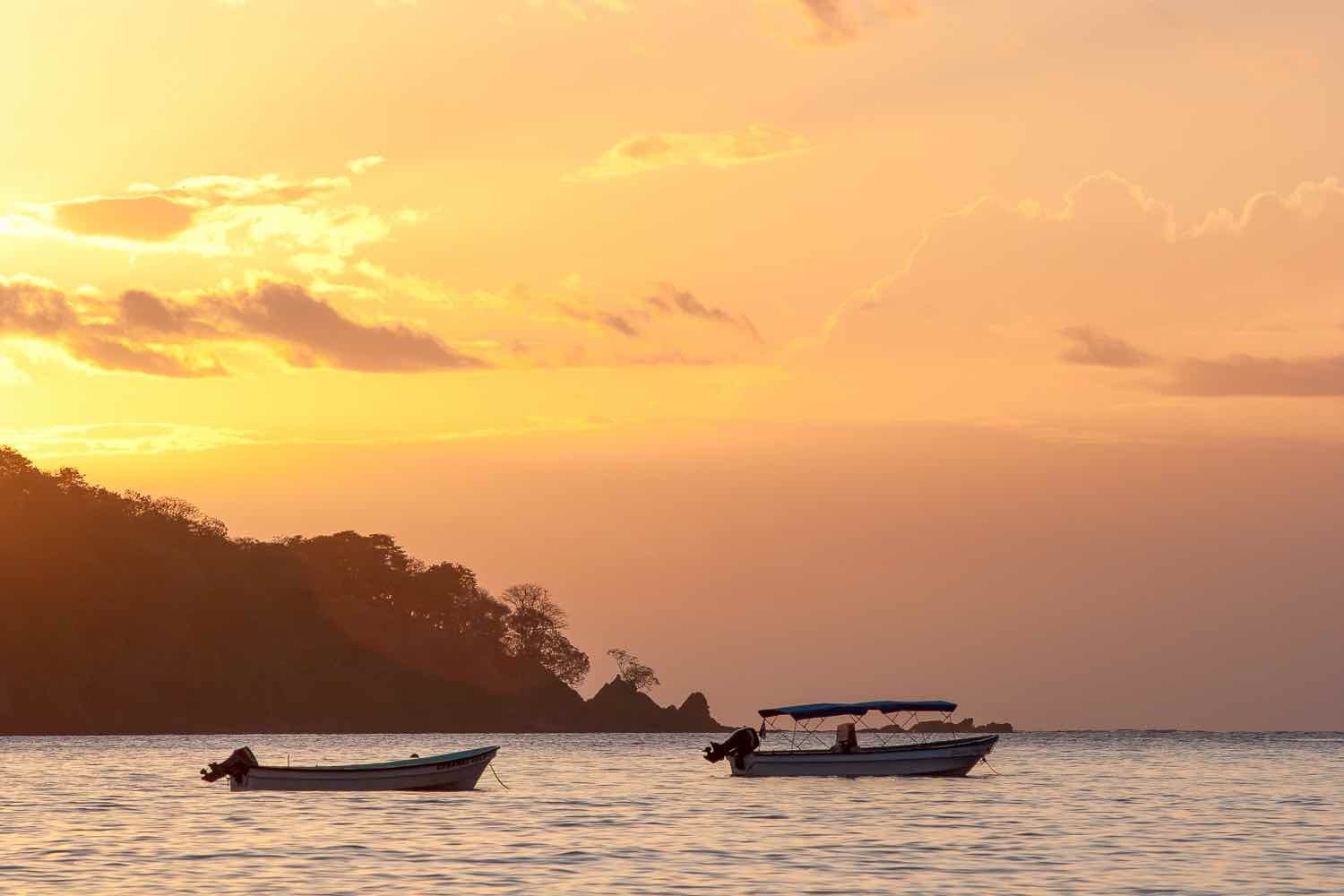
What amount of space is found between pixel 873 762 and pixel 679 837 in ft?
110

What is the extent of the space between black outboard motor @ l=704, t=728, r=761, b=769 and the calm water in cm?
187

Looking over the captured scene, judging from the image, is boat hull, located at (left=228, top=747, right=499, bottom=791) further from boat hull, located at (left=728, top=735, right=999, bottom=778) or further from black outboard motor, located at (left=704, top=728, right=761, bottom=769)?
boat hull, located at (left=728, top=735, right=999, bottom=778)

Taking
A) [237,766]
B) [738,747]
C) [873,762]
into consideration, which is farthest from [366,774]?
[873,762]

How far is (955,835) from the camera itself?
6869cm

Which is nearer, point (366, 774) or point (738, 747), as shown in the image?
point (366, 774)

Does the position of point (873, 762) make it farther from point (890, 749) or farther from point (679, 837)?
point (679, 837)

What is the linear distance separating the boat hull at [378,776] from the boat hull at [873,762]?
18501 mm

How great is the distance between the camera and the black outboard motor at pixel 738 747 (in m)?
106

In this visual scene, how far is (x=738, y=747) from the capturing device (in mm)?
106375

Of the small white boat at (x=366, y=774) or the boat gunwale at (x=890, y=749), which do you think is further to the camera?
A: the boat gunwale at (x=890, y=749)

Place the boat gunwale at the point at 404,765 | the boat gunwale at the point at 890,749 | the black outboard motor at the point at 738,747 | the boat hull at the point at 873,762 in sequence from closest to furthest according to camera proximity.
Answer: the boat gunwale at the point at 404,765 < the boat hull at the point at 873,762 < the boat gunwale at the point at 890,749 < the black outboard motor at the point at 738,747

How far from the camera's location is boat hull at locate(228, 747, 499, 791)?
290 ft

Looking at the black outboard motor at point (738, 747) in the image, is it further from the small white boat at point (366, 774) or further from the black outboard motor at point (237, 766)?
the black outboard motor at point (237, 766)

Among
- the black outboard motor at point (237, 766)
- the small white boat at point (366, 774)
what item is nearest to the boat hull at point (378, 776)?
the small white boat at point (366, 774)
